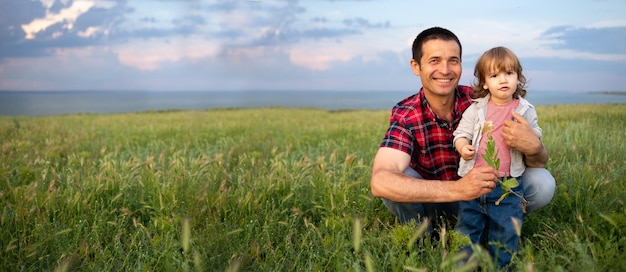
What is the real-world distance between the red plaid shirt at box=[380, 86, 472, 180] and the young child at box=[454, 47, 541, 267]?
1.02 feet

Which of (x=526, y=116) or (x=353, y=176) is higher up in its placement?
(x=526, y=116)

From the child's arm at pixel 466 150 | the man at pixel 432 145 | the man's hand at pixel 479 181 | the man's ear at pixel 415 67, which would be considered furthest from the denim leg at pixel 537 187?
the man's ear at pixel 415 67

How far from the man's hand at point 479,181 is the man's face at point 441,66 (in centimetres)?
100

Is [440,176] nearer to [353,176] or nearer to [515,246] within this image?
[515,246]

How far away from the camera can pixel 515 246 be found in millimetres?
3541

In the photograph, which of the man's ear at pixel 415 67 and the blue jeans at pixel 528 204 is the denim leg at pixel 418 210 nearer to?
the blue jeans at pixel 528 204

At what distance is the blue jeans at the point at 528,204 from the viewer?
3.80 m

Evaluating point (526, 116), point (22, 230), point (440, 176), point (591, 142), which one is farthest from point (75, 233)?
point (591, 142)

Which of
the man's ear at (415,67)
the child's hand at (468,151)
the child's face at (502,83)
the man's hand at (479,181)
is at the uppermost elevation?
the man's ear at (415,67)

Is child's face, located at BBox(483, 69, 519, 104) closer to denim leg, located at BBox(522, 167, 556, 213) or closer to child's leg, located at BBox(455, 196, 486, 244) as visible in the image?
denim leg, located at BBox(522, 167, 556, 213)

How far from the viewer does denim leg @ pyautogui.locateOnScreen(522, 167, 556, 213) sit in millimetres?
3791

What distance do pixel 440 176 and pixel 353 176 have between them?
143cm

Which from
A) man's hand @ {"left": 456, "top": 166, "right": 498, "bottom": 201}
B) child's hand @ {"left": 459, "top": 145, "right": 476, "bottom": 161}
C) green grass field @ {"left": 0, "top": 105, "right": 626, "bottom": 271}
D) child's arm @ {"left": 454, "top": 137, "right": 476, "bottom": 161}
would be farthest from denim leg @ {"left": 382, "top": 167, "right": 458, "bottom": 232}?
man's hand @ {"left": 456, "top": 166, "right": 498, "bottom": 201}

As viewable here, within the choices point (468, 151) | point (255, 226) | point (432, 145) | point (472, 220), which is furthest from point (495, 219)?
point (255, 226)
